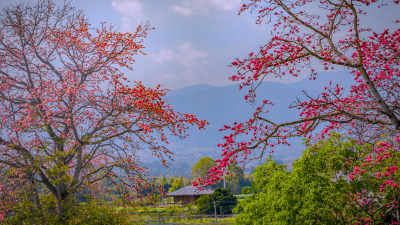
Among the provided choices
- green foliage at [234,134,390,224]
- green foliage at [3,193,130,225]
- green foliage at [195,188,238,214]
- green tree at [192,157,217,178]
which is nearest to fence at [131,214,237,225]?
green foliage at [195,188,238,214]

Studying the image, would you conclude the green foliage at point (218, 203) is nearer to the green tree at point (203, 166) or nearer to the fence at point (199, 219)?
the fence at point (199, 219)

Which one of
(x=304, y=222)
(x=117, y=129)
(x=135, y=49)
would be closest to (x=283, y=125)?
(x=304, y=222)

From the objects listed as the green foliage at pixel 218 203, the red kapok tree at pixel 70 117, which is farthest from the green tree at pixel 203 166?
the red kapok tree at pixel 70 117

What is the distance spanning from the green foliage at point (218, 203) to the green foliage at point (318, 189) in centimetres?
1927

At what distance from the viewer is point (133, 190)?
1116 cm

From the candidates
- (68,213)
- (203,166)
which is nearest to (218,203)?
(68,213)

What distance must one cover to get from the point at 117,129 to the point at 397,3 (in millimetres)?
8557

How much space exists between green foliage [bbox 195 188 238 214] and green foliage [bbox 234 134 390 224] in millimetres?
19265

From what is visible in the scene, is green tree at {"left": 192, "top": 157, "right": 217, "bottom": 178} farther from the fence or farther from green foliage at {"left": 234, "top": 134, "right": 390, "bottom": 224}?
green foliage at {"left": 234, "top": 134, "right": 390, "bottom": 224}

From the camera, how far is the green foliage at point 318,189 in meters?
8.88

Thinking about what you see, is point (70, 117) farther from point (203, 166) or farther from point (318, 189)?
→ point (203, 166)

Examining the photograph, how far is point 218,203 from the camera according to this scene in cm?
2956

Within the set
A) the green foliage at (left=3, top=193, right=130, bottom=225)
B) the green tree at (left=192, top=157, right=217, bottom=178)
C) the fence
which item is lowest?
the fence

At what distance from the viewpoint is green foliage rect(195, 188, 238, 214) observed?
29.4 m
